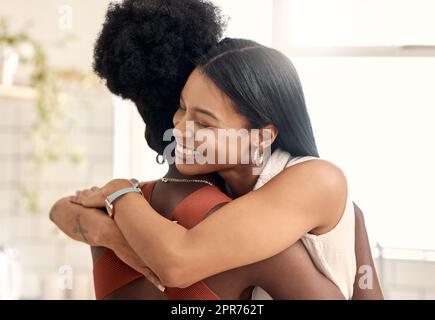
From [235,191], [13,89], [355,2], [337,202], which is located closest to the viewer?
[337,202]

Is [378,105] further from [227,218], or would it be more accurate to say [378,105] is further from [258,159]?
[227,218]

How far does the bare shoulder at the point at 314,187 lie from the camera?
755 mm

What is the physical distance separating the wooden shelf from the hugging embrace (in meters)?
0.94

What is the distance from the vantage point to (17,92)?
1776 mm

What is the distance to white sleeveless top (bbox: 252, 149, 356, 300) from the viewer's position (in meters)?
0.78

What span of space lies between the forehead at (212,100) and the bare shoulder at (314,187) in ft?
0.32

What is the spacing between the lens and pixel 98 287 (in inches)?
33.6

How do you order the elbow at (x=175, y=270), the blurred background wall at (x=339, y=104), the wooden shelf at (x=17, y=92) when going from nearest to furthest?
the elbow at (x=175, y=270) → the blurred background wall at (x=339, y=104) → the wooden shelf at (x=17, y=92)

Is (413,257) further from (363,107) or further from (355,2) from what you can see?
(355,2)

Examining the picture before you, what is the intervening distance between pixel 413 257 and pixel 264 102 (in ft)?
3.41

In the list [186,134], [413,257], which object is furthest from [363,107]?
[186,134]

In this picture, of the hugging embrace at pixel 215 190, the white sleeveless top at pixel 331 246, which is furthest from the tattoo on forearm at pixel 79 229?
the white sleeveless top at pixel 331 246

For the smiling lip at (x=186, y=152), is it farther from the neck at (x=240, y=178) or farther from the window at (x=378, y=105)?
the window at (x=378, y=105)

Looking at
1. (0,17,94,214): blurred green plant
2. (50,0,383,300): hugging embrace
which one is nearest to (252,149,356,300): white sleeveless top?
(50,0,383,300): hugging embrace
